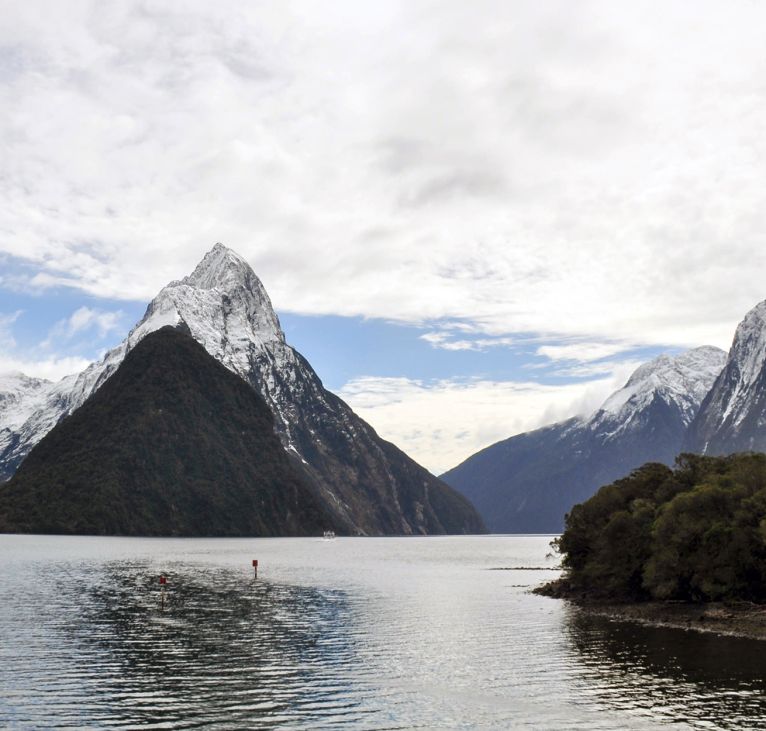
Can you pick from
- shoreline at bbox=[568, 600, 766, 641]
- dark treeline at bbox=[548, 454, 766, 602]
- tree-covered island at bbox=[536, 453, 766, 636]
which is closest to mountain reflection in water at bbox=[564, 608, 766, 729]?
shoreline at bbox=[568, 600, 766, 641]

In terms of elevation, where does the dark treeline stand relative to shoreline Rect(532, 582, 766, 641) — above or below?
above

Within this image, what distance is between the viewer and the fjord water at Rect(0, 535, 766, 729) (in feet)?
144

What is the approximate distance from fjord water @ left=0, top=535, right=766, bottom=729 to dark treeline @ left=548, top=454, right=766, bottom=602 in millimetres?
9001

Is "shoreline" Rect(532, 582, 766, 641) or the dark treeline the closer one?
"shoreline" Rect(532, 582, 766, 641)

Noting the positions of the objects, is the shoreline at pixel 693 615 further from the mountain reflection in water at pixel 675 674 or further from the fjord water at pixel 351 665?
the fjord water at pixel 351 665

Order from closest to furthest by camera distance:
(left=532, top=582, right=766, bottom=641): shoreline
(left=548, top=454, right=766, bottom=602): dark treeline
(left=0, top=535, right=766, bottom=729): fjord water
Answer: (left=0, top=535, right=766, bottom=729): fjord water < (left=532, top=582, right=766, bottom=641): shoreline < (left=548, top=454, right=766, bottom=602): dark treeline

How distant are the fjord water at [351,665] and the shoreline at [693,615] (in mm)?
2991

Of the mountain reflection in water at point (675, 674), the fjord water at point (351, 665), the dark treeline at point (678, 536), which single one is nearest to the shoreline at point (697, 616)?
the dark treeline at point (678, 536)

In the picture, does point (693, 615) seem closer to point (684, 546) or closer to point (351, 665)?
point (684, 546)

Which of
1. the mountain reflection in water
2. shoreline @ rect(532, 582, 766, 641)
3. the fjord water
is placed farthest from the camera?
shoreline @ rect(532, 582, 766, 641)

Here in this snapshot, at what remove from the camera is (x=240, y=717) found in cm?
4256

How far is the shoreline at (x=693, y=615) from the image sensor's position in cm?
7450

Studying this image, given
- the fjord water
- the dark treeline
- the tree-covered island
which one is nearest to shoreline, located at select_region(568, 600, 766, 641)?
the tree-covered island

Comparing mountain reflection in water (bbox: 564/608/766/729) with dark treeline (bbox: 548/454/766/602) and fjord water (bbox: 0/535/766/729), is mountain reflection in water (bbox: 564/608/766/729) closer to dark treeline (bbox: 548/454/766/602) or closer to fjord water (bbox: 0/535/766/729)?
fjord water (bbox: 0/535/766/729)
